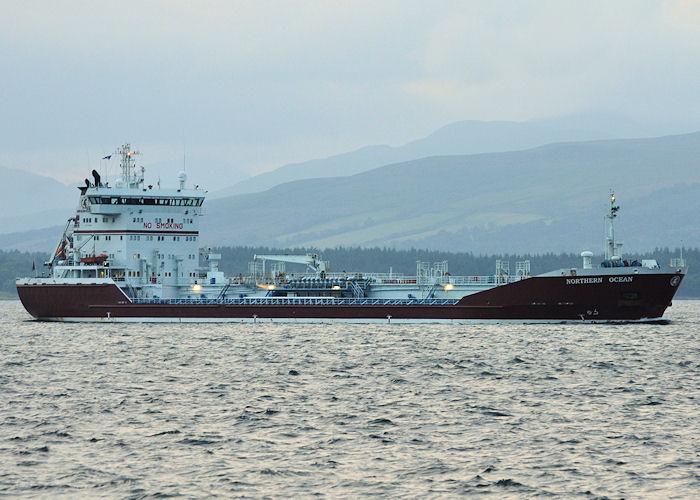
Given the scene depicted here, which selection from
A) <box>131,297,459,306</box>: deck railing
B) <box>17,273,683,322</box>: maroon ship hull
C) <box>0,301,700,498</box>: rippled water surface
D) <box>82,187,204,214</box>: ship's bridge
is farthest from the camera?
<box>82,187,204,214</box>: ship's bridge

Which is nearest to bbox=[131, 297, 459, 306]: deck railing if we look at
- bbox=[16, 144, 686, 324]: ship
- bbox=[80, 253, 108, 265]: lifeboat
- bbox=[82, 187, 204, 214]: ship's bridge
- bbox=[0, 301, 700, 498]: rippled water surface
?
bbox=[16, 144, 686, 324]: ship

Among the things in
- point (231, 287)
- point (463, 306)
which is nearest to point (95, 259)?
point (231, 287)

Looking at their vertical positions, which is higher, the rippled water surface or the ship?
the ship

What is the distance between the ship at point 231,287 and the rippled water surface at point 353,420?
10.4 m

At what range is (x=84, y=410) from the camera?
34031 millimetres

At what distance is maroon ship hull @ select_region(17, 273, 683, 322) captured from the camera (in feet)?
220

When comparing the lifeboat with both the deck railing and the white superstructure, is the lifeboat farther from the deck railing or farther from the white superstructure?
the deck railing

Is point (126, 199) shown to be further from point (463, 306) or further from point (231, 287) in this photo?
point (463, 306)

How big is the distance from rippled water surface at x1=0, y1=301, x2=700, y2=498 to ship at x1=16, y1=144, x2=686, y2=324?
1039 centimetres

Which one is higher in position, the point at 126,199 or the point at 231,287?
the point at 126,199

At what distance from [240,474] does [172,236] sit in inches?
2293

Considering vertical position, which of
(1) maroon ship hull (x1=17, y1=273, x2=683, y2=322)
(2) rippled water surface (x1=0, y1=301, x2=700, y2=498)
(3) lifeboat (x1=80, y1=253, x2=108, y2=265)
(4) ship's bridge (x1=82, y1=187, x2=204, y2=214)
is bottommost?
(2) rippled water surface (x1=0, y1=301, x2=700, y2=498)

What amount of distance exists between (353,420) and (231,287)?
4835cm

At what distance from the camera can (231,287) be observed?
3115 inches
